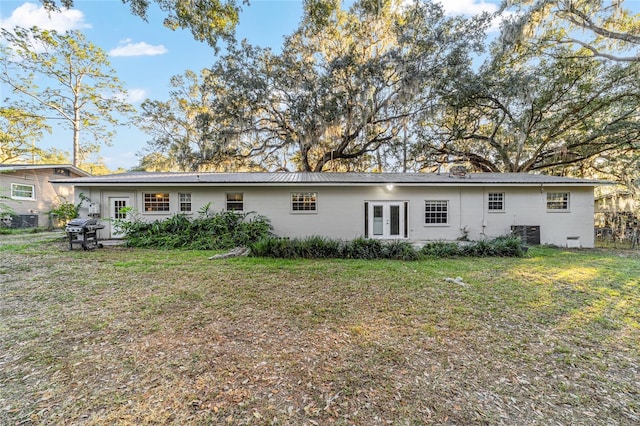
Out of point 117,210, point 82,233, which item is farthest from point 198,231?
point 117,210

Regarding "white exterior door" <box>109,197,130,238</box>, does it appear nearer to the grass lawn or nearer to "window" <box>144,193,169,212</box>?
"window" <box>144,193,169,212</box>

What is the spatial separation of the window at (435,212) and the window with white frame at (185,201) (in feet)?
31.0

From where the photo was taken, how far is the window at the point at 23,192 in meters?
13.3

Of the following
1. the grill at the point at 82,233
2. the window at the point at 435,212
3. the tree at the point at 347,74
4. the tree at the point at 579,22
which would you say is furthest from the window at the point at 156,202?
the tree at the point at 579,22

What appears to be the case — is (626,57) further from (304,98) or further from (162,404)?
(162,404)

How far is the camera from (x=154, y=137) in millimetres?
18828

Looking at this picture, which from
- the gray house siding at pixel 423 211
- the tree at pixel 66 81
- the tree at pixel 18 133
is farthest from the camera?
the tree at pixel 18 133

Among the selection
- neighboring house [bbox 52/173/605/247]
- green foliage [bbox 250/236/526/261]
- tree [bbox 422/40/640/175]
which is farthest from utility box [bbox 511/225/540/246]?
tree [bbox 422/40/640/175]

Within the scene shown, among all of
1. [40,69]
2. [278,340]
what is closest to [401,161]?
[278,340]

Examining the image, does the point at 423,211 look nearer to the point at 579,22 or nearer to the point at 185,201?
the point at 185,201

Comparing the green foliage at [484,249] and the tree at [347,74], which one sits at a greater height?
the tree at [347,74]

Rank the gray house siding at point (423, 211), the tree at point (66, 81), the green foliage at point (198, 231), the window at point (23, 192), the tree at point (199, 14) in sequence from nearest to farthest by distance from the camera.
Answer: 1. the tree at point (199, 14)
2. the green foliage at point (198, 231)
3. the gray house siding at point (423, 211)
4. the window at point (23, 192)
5. the tree at point (66, 81)

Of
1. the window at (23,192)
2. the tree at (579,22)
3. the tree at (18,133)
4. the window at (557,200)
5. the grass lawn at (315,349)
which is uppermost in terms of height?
the tree at (579,22)

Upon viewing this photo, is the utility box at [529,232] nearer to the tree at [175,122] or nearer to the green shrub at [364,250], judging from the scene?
the green shrub at [364,250]
